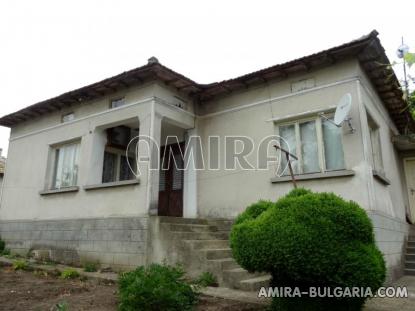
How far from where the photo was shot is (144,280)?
412cm

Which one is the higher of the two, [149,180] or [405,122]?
[405,122]

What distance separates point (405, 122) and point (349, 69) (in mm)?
4831

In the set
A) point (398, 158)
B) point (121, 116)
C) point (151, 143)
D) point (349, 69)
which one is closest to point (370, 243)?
point (349, 69)

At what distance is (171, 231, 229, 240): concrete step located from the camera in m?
6.61

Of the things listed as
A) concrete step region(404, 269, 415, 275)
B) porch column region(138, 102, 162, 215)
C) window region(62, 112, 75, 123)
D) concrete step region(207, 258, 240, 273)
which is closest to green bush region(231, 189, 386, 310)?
concrete step region(207, 258, 240, 273)

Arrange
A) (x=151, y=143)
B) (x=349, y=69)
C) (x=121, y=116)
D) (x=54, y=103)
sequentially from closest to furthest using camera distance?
(x=349, y=69) → (x=151, y=143) → (x=121, y=116) → (x=54, y=103)

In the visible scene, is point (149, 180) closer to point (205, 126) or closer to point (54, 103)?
point (205, 126)

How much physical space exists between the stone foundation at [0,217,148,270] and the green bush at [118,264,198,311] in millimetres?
2549

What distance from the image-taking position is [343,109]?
6.42 meters

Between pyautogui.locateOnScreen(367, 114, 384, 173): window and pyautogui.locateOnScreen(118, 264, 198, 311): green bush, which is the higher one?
pyautogui.locateOnScreen(367, 114, 384, 173): window

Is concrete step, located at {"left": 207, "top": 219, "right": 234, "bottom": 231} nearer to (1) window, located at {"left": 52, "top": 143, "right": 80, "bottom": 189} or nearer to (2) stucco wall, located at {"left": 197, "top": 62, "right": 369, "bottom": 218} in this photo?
(2) stucco wall, located at {"left": 197, "top": 62, "right": 369, "bottom": 218}

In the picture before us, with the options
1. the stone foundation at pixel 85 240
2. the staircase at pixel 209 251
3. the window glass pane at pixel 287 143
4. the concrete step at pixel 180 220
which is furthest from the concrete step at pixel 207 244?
the window glass pane at pixel 287 143

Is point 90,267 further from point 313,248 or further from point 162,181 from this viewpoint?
point 313,248

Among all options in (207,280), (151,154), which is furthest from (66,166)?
(207,280)
